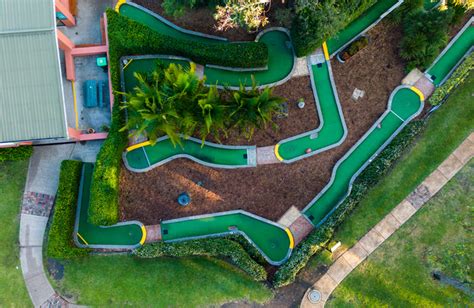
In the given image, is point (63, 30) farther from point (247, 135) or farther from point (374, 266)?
point (374, 266)

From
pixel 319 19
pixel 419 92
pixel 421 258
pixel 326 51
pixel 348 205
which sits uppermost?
pixel 319 19

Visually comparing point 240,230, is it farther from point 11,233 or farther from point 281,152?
point 11,233

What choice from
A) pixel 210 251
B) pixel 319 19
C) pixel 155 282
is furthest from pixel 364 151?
pixel 155 282

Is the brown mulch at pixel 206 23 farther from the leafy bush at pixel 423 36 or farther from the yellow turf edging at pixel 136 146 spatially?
the leafy bush at pixel 423 36

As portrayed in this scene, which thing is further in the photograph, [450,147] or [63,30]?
[63,30]

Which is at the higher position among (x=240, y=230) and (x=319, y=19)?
(x=319, y=19)

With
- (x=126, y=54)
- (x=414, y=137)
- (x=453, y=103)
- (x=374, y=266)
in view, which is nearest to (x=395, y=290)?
(x=374, y=266)
